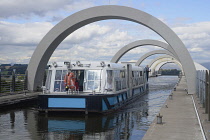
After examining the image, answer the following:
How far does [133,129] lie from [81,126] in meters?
2.25

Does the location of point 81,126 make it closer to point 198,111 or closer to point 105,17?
point 198,111

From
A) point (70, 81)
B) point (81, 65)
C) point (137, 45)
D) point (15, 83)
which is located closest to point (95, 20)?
point (15, 83)

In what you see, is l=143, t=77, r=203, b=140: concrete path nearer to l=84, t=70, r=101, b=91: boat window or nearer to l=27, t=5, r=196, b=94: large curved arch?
l=84, t=70, r=101, b=91: boat window

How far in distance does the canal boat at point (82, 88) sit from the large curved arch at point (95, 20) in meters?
6.51

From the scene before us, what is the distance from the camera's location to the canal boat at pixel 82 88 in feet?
47.7

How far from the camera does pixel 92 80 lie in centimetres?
1580

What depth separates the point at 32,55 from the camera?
77.0 feet

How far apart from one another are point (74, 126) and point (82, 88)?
467 cm

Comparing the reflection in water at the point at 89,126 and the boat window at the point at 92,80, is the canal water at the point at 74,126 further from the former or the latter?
the boat window at the point at 92,80

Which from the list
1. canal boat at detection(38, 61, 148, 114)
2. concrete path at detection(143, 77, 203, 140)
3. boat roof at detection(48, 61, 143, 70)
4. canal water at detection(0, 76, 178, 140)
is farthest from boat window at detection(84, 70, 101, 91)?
concrete path at detection(143, 77, 203, 140)

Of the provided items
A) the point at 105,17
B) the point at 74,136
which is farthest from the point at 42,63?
the point at 74,136

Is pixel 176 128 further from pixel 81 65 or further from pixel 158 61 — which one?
pixel 158 61

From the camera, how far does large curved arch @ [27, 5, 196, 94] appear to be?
2230 centimetres

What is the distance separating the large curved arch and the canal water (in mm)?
7114
